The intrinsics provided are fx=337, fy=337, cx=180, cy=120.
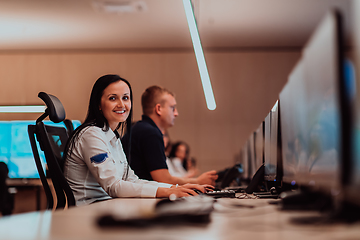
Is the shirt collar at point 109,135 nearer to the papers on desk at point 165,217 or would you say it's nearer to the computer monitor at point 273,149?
the computer monitor at point 273,149

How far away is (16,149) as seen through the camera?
494 centimetres

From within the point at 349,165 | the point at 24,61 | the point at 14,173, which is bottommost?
the point at 14,173

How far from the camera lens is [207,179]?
213 centimetres

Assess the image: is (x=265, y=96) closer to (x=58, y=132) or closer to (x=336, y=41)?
(x=58, y=132)

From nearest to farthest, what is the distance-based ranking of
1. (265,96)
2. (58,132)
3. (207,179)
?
(58,132) → (207,179) → (265,96)

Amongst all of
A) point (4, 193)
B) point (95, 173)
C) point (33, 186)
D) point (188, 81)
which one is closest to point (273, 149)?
point (95, 173)

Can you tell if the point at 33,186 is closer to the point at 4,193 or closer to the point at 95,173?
the point at 4,193

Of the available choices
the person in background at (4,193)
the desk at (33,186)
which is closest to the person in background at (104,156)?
the person in background at (4,193)

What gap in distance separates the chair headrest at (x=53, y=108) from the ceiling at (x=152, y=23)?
269 centimetres

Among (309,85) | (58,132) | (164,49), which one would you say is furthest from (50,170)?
(164,49)

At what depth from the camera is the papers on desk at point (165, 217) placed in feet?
2.27

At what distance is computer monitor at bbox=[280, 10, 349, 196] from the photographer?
2.28 ft

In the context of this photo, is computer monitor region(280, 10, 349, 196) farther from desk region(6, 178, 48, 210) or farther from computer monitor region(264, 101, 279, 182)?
desk region(6, 178, 48, 210)

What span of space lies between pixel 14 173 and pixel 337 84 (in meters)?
4.96
